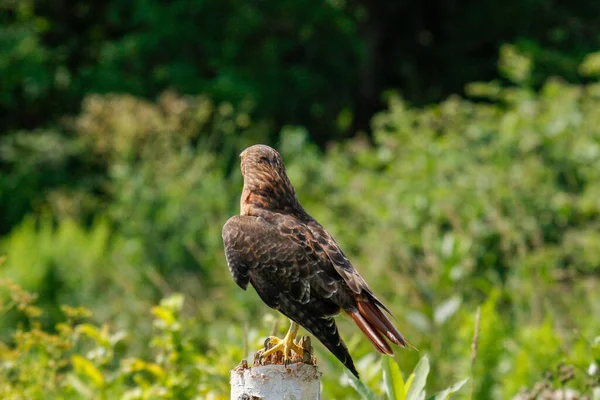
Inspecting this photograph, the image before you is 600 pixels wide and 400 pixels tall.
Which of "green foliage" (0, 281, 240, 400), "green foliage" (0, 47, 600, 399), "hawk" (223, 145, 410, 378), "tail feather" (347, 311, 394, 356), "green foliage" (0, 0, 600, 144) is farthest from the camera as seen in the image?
"green foliage" (0, 0, 600, 144)

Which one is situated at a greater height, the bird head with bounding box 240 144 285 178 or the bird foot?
the bird head with bounding box 240 144 285 178

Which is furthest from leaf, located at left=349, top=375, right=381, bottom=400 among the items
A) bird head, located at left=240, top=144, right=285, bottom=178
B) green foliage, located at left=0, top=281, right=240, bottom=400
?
green foliage, located at left=0, top=281, right=240, bottom=400

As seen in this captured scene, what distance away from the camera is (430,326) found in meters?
5.20

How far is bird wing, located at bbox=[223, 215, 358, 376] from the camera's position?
291 cm

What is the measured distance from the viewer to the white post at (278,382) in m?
2.67

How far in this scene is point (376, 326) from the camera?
2711 millimetres

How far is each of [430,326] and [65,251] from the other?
5411 mm

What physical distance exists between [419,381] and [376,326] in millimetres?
357

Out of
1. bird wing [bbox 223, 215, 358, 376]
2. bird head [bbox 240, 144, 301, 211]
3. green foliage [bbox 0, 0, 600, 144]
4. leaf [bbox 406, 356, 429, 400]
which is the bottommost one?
leaf [bbox 406, 356, 429, 400]

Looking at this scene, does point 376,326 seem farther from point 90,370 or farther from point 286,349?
point 90,370

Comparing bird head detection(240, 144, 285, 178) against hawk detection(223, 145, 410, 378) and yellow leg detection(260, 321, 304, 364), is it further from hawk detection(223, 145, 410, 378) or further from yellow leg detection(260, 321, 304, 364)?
yellow leg detection(260, 321, 304, 364)

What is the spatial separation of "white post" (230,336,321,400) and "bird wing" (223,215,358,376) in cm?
17

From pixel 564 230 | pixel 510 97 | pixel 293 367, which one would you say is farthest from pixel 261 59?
pixel 293 367

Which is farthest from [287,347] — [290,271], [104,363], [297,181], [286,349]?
[297,181]
